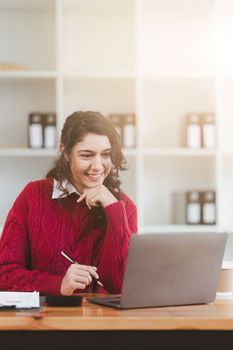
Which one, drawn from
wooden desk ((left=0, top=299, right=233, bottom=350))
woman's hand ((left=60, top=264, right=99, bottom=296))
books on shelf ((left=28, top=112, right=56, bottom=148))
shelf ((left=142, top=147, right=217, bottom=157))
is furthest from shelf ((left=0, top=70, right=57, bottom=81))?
wooden desk ((left=0, top=299, right=233, bottom=350))

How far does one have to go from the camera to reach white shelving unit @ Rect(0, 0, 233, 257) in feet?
12.8

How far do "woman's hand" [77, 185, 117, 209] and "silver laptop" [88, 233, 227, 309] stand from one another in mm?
576

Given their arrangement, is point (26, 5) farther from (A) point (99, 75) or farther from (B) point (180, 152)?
(B) point (180, 152)

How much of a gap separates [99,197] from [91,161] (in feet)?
1.34

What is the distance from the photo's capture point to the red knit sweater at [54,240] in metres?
2.37

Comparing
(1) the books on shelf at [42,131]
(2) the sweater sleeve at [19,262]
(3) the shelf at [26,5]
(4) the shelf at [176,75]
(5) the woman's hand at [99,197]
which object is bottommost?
(2) the sweater sleeve at [19,262]

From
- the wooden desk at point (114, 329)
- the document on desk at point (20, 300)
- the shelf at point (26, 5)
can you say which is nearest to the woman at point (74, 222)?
the document on desk at point (20, 300)

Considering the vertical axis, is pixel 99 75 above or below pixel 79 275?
above

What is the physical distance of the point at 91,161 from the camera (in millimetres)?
2908

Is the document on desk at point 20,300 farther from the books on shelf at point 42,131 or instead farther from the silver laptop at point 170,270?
the books on shelf at point 42,131

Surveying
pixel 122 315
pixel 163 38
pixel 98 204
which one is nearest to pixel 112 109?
pixel 163 38

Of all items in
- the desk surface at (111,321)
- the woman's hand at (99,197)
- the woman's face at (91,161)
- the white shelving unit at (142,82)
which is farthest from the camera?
the white shelving unit at (142,82)

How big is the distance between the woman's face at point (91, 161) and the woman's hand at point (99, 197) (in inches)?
10.0

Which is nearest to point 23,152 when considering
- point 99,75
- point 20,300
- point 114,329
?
point 99,75
